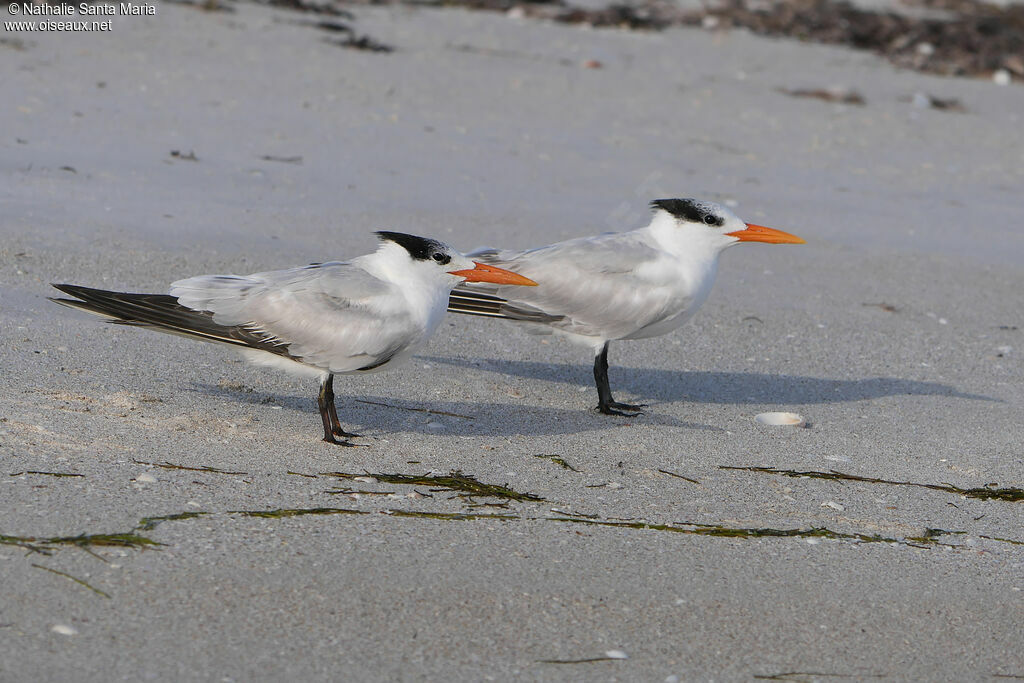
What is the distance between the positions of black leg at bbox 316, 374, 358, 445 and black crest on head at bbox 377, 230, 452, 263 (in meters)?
0.49

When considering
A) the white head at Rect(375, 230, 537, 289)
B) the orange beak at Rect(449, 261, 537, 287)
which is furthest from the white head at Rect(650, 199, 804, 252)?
the white head at Rect(375, 230, 537, 289)

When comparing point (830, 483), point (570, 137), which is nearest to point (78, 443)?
point (830, 483)

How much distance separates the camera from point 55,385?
13.1 feet

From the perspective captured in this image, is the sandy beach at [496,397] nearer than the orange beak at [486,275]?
Yes

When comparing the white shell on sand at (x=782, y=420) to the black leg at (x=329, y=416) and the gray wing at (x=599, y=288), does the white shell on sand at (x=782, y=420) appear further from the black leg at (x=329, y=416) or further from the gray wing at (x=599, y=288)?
the black leg at (x=329, y=416)

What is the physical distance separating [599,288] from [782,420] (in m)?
0.82

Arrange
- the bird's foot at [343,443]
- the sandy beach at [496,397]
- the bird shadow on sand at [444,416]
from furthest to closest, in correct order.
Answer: the bird shadow on sand at [444,416] → the bird's foot at [343,443] → the sandy beach at [496,397]

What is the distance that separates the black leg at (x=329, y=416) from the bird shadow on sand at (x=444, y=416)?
13 centimetres

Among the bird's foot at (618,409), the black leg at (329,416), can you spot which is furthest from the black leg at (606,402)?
the black leg at (329,416)

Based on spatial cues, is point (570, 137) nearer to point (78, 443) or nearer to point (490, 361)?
point (490, 361)

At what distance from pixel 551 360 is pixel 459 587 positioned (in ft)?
7.73

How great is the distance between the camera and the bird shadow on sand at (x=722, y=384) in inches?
191

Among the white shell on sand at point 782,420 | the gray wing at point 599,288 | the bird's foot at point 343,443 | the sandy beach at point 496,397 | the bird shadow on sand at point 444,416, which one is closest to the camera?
the sandy beach at point 496,397

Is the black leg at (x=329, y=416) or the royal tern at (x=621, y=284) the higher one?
the royal tern at (x=621, y=284)
